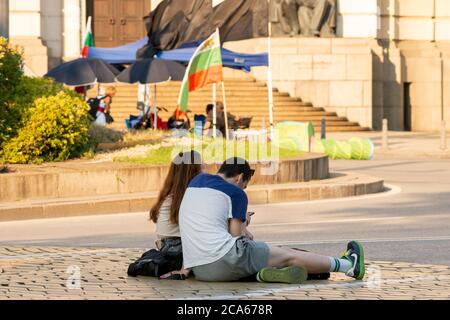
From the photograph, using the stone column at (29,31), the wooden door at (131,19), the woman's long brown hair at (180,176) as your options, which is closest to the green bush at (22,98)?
the woman's long brown hair at (180,176)

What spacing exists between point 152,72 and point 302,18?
Result: 45.3 feet

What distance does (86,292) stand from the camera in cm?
1139

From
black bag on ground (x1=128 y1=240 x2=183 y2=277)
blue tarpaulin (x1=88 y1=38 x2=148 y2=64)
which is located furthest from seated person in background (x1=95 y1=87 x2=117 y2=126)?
black bag on ground (x1=128 y1=240 x2=183 y2=277)

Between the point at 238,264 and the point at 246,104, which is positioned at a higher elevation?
the point at 246,104

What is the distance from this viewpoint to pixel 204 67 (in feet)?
93.9

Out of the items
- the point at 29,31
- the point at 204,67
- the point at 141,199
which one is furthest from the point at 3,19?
the point at 29,31

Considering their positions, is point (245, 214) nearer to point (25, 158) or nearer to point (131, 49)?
point (25, 158)

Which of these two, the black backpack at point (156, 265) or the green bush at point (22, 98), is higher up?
the green bush at point (22, 98)

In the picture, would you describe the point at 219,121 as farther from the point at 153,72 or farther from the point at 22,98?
the point at 22,98

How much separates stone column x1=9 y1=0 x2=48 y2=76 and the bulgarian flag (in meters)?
21.7

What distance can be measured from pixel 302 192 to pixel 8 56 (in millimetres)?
5016

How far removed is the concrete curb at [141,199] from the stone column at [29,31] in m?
26.9

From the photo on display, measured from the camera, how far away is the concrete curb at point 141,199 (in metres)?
20.0

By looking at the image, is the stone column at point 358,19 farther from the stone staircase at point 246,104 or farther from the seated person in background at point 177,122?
the seated person in background at point 177,122
